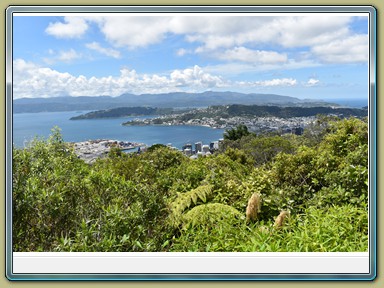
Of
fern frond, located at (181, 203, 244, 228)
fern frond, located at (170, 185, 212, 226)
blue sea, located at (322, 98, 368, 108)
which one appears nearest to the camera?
blue sea, located at (322, 98, 368, 108)

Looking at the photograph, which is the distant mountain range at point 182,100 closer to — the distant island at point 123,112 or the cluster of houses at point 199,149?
the distant island at point 123,112

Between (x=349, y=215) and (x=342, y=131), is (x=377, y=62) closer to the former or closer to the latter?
(x=349, y=215)

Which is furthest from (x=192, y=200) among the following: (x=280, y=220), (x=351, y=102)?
(x=351, y=102)

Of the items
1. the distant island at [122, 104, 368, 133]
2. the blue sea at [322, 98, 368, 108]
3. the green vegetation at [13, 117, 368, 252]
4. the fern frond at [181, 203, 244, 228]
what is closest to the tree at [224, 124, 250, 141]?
the distant island at [122, 104, 368, 133]

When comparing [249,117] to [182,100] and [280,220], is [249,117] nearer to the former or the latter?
[182,100]

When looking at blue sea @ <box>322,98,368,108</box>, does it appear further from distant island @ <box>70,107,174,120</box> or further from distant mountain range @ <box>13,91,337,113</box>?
distant island @ <box>70,107,174,120</box>

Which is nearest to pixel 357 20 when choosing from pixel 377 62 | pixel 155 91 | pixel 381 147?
pixel 377 62

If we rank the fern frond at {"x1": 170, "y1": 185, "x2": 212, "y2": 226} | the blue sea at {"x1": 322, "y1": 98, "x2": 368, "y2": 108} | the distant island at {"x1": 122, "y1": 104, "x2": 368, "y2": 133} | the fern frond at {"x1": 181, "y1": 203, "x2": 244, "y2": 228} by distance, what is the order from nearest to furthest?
the blue sea at {"x1": 322, "y1": 98, "x2": 368, "y2": 108}, the fern frond at {"x1": 181, "y1": 203, "x2": 244, "y2": 228}, the fern frond at {"x1": 170, "y1": 185, "x2": 212, "y2": 226}, the distant island at {"x1": 122, "y1": 104, "x2": 368, "y2": 133}
